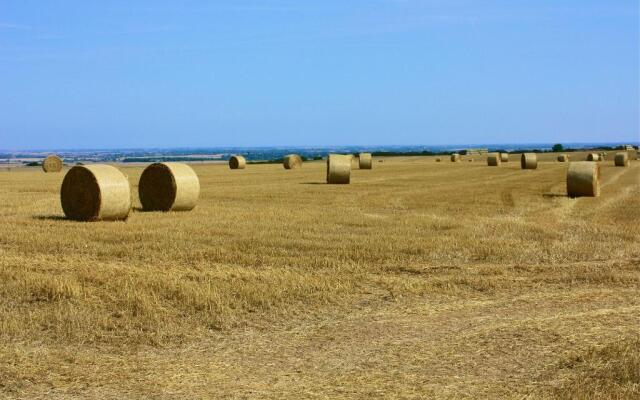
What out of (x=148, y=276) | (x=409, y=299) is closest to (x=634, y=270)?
(x=409, y=299)

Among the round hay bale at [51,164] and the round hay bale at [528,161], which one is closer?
the round hay bale at [528,161]

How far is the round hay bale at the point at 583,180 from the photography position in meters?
25.8

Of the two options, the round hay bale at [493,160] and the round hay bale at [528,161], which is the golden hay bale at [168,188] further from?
the round hay bale at [493,160]

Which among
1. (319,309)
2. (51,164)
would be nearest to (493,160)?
(51,164)

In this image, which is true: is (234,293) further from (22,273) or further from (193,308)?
(22,273)

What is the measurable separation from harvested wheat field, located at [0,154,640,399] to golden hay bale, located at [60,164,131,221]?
514mm

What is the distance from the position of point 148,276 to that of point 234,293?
142cm

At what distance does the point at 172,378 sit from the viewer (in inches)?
278

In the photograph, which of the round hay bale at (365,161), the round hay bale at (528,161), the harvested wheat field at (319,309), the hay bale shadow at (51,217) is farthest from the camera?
the round hay bale at (365,161)

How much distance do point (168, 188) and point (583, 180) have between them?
1318cm

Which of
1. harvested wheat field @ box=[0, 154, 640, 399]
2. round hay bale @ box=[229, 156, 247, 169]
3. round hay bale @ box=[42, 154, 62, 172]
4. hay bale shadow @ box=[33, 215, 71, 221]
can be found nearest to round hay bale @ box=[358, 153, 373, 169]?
round hay bale @ box=[229, 156, 247, 169]

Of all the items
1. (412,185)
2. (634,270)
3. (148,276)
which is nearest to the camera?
(148,276)

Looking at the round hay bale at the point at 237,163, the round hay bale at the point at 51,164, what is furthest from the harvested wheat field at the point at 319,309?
the round hay bale at the point at 237,163

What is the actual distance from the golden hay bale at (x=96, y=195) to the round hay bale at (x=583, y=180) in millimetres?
14613
